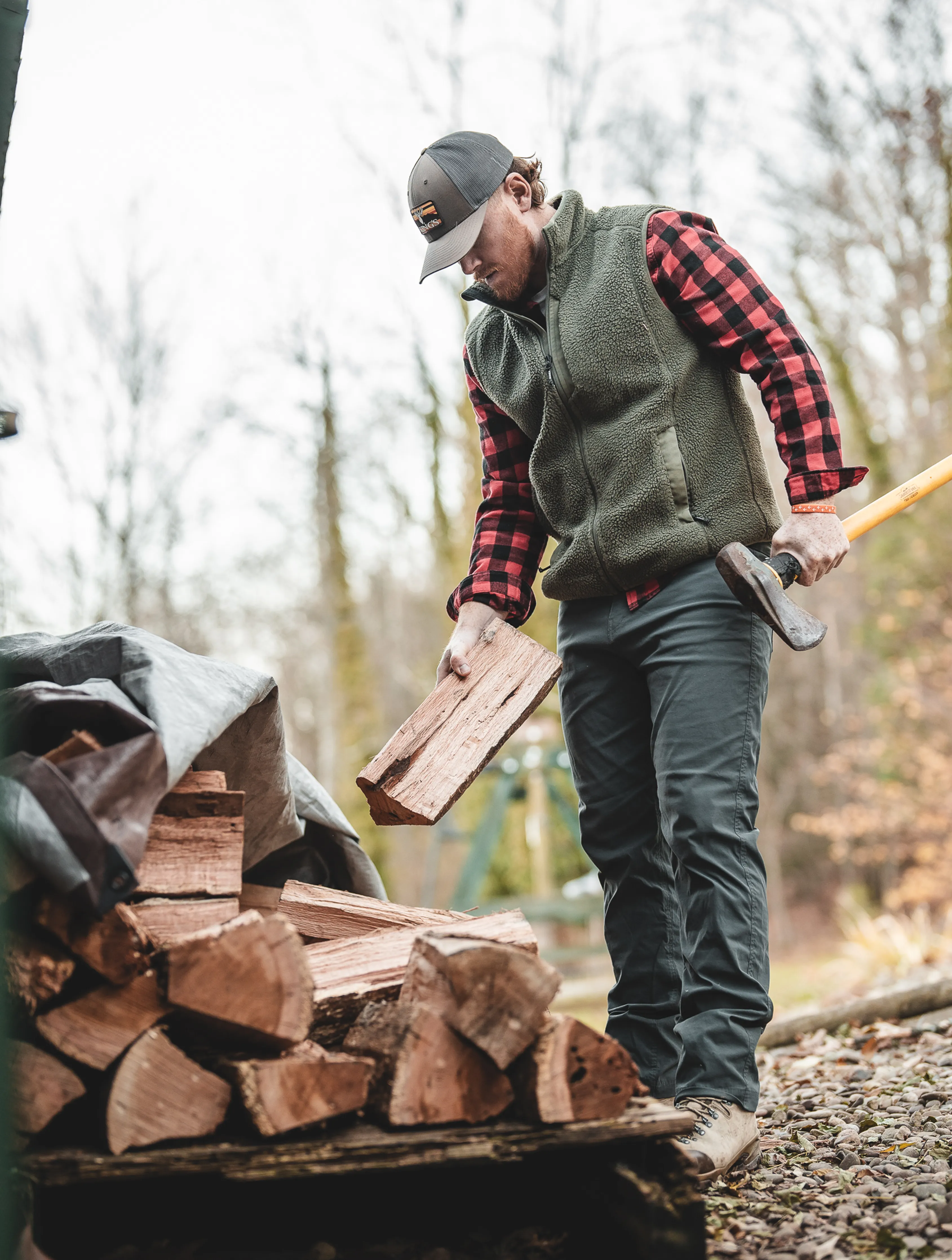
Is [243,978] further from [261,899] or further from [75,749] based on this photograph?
[261,899]

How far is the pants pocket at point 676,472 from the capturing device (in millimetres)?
2330

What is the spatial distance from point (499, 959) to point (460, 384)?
11.1 metres

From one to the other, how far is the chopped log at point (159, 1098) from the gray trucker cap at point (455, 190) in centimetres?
168

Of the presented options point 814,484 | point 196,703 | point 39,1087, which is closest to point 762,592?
point 814,484

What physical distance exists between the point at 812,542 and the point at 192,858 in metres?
1.35

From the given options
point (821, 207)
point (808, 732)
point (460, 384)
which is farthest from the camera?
point (808, 732)

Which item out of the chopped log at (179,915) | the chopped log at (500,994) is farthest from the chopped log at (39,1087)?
the chopped log at (500,994)

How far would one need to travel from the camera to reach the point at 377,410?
13.5 metres

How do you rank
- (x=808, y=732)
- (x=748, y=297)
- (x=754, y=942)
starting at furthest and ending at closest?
1. (x=808, y=732)
2. (x=748, y=297)
3. (x=754, y=942)

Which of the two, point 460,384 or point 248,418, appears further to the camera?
point 248,418

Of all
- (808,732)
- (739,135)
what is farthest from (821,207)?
(808,732)

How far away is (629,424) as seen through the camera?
2.38 m

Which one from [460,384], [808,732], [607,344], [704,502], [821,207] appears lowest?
[808,732]

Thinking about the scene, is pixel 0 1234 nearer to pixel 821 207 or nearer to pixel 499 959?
pixel 499 959
